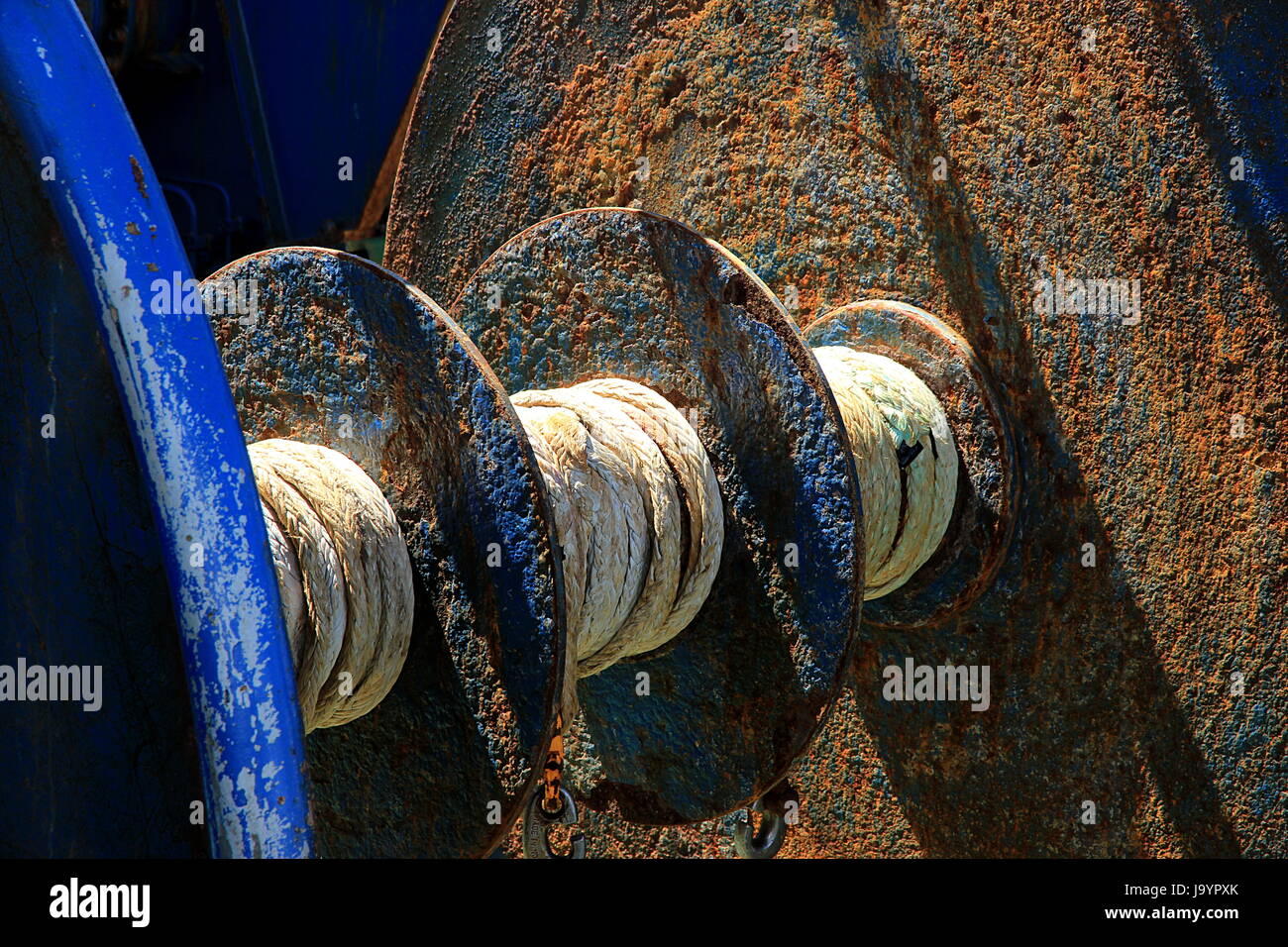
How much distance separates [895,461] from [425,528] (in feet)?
2.80

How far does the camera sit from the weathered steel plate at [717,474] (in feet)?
6.70

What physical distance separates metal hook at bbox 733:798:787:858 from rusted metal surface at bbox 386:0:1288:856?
38cm

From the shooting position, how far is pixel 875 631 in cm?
260

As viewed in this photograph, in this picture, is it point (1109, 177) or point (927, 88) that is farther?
point (927, 88)

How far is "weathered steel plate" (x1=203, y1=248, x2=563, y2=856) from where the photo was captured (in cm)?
174

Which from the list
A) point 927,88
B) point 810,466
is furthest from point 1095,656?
point 927,88

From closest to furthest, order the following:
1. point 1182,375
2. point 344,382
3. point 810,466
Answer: point 344,382 → point 810,466 → point 1182,375

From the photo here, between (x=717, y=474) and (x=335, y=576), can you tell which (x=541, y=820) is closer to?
(x=335, y=576)

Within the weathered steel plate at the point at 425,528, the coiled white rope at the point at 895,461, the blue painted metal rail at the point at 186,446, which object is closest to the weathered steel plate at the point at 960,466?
the coiled white rope at the point at 895,461

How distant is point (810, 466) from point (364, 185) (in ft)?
10.2

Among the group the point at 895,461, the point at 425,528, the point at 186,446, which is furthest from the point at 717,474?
the point at 186,446

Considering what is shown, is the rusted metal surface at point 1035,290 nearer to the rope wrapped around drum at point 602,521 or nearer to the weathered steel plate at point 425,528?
the rope wrapped around drum at point 602,521

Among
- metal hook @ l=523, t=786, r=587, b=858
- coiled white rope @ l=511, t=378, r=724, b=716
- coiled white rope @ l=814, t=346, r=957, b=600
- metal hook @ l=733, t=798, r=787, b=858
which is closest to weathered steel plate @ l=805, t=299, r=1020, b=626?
coiled white rope @ l=814, t=346, r=957, b=600

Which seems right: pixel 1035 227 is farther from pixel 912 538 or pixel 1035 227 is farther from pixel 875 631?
pixel 875 631
